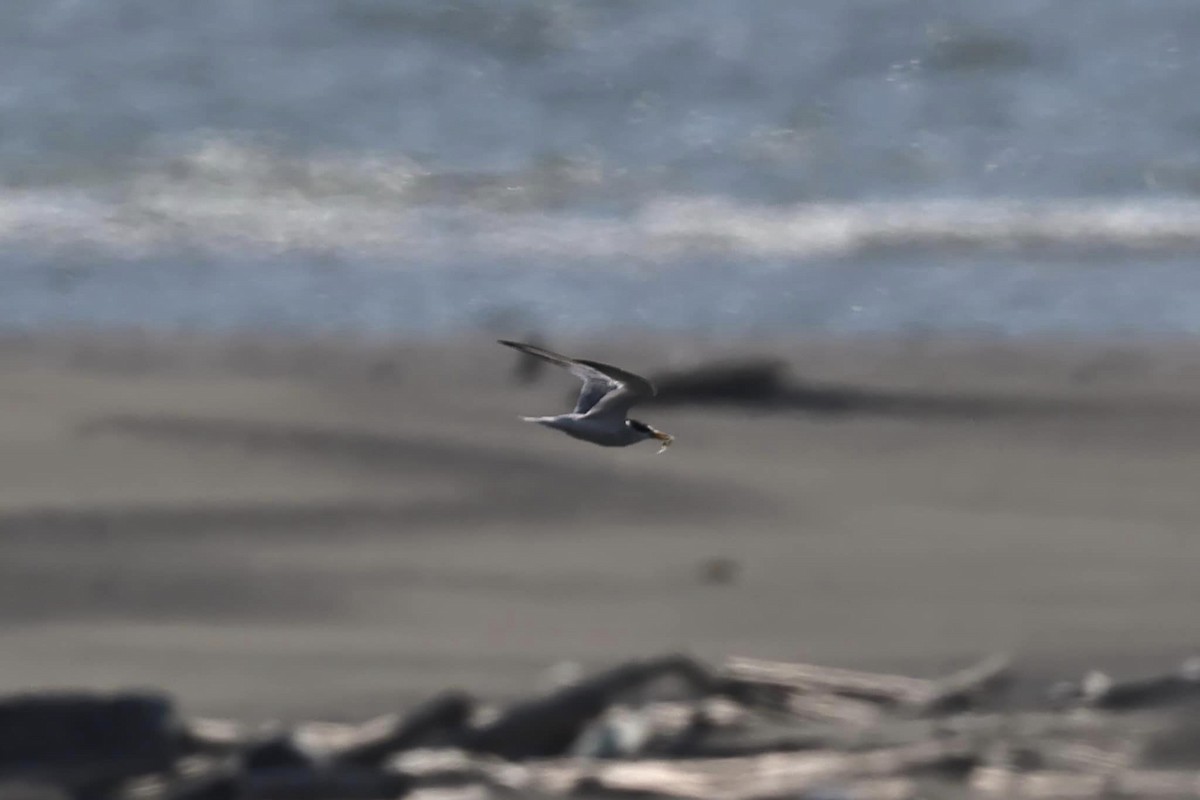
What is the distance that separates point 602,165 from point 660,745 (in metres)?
8.17

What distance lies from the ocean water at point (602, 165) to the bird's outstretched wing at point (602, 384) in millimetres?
4217

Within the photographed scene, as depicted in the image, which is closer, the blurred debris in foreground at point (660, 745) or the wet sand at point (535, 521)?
the blurred debris in foreground at point (660, 745)

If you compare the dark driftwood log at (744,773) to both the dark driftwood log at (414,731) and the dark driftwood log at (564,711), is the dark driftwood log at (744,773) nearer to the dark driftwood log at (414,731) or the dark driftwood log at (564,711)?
the dark driftwood log at (564,711)

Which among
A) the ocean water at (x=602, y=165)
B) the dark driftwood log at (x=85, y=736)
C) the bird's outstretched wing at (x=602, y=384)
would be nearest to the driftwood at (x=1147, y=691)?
the bird's outstretched wing at (x=602, y=384)

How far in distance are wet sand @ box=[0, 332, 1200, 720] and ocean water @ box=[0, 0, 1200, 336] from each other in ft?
3.73

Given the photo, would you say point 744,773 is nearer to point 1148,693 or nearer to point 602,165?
point 1148,693

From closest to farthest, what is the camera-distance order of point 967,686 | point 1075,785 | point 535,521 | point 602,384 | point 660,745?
point 1075,785
point 660,745
point 602,384
point 967,686
point 535,521

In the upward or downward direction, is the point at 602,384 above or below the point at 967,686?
above

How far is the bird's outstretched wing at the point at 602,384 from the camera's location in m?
4.14

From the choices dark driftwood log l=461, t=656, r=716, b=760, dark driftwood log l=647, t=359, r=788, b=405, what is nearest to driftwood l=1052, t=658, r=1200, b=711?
dark driftwood log l=461, t=656, r=716, b=760

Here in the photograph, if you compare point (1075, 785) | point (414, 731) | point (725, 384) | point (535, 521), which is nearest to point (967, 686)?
point (1075, 785)

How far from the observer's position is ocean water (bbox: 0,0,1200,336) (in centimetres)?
972

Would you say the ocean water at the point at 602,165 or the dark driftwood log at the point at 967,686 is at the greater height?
the ocean water at the point at 602,165

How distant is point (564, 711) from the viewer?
4719 millimetres
